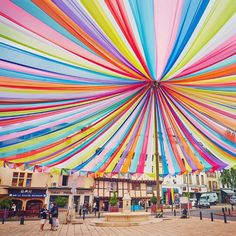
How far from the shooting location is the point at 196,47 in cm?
526

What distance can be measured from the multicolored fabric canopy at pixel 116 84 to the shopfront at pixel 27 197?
45.2 feet

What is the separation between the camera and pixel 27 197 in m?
23.5

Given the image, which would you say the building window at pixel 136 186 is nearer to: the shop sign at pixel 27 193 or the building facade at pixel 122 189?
the building facade at pixel 122 189

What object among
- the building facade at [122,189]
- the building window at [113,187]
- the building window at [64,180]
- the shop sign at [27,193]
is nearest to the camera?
the shop sign at [27,193]

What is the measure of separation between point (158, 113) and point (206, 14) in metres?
6.73

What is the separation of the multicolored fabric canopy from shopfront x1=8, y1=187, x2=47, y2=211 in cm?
1378

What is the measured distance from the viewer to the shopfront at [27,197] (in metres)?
22.9

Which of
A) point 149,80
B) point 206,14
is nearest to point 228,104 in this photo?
point 149,80

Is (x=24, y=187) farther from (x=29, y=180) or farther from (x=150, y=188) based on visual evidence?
(x=150, y=188)

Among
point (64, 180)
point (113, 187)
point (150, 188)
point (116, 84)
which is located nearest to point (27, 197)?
point (64, 180)

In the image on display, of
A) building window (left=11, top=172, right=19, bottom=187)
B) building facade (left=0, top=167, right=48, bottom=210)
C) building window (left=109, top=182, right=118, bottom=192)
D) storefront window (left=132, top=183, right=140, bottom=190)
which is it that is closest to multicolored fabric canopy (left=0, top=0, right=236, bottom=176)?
building facade (left=0, top=167, right=48, bottom=210)

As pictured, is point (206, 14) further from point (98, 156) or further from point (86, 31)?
point (98, 156)

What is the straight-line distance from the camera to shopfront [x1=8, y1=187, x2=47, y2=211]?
22859mm

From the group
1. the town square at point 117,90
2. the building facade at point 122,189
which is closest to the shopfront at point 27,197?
the building facade at point 122,189
